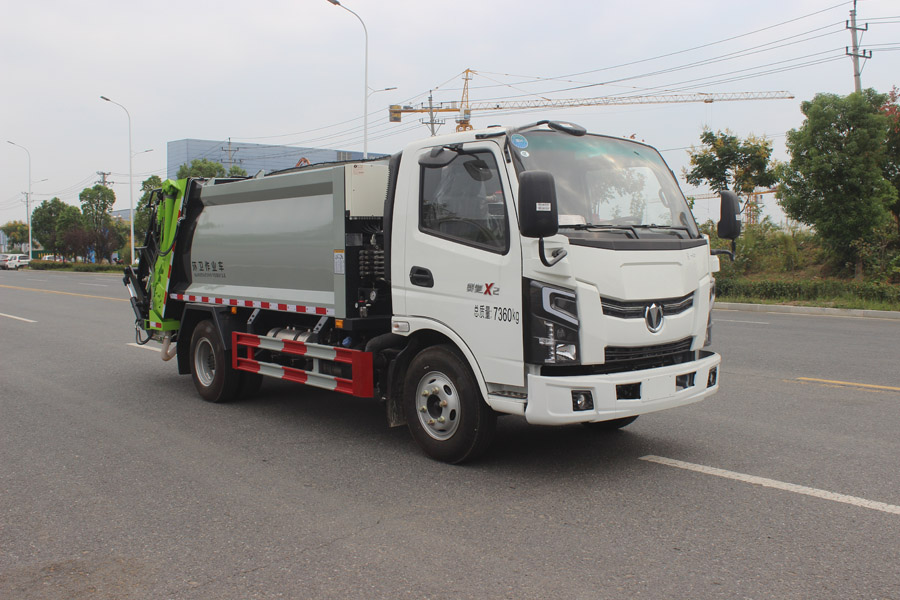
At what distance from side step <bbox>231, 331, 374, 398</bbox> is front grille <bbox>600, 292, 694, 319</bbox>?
2.15 m

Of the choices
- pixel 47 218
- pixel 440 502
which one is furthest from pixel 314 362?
pixel 47 218

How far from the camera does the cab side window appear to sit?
5.03 metres

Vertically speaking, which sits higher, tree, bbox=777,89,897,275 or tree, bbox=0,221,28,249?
tree, bbox=0,221,28,249

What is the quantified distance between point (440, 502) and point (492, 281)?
1487 millimetres

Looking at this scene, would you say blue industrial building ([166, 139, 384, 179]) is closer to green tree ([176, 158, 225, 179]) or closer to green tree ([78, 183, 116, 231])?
green tree ([78, 183, 116, 231])

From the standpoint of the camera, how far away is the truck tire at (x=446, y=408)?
203 inches

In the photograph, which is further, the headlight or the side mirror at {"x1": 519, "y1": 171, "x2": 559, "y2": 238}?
the headlight

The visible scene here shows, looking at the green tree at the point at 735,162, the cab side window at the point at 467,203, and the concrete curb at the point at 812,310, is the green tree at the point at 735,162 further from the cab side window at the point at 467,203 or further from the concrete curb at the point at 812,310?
the cab side window at the point at 467,203

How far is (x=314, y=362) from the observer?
21.9 feet

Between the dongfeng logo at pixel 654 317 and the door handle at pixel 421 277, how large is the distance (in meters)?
1.55

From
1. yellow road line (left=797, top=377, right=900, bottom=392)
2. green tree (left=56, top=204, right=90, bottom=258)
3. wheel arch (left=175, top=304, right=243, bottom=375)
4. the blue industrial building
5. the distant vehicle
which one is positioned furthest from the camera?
the blue industrial building

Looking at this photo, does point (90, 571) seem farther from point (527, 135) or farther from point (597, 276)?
point (527, 135)

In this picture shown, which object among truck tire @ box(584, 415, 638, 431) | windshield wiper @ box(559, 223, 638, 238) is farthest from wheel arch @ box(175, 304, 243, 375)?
windshield wiper @ box(559, 223, 638, 238)

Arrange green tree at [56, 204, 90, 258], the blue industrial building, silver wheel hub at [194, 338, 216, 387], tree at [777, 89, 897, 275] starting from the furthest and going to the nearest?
the blue industrial building
green tree at [56, 204, 90, 258]
tree at [777, 89, 897, 275]
silver wheel hub at [194, 338, 216, 387]
